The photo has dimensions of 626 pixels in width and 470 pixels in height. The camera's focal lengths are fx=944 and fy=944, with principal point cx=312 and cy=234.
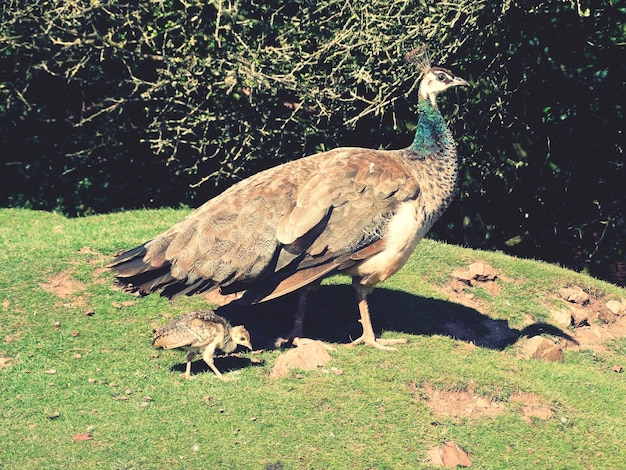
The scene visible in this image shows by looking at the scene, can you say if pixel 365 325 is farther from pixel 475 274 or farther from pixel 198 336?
pixel 475 274

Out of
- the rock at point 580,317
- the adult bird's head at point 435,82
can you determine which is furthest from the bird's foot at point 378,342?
the rock at point 580,317

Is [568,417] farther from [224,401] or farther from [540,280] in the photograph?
[540,280]

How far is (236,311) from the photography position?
8438 millimetres

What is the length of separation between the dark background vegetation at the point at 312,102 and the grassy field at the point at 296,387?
6.99ft

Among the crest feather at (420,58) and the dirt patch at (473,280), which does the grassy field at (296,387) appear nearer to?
the dirt patch at (473,280)

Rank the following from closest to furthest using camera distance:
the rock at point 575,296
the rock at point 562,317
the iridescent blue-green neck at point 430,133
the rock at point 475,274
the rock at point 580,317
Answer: the iridescent blue-green neck at point 430,133, the rock at point 562,317, the rock at point 580,317, the rock at point 475,274, the rock at point 575,296

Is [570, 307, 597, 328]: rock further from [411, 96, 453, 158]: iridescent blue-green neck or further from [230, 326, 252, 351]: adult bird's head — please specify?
[230, 326, 252, 351]: adult bird's head

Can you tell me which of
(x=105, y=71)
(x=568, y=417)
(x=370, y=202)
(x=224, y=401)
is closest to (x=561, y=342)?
(x=568, y=417)

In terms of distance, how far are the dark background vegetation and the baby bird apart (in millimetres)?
4915

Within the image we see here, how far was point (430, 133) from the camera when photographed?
818 centimetres

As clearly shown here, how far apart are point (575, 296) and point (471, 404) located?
3443mm

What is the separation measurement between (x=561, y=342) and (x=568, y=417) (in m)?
2.10

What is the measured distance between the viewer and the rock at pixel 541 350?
8.58m

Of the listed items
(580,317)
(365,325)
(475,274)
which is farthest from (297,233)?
(580,317)
